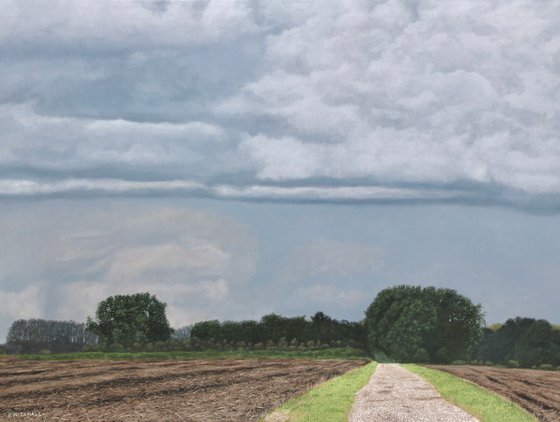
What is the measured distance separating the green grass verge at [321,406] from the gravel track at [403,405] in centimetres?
46

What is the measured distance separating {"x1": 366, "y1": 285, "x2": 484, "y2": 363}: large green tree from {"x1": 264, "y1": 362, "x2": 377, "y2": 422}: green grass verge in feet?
192

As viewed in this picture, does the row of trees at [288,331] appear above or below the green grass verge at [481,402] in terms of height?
above

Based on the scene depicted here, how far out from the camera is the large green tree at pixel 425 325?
314 feet

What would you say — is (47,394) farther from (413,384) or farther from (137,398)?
(413,384)

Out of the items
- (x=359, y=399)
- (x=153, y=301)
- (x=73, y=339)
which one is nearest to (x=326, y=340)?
(x=153, y=301)

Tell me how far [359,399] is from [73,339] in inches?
4427

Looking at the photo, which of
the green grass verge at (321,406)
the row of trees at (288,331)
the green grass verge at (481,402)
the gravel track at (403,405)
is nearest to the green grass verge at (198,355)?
the row of trees at (288,331)

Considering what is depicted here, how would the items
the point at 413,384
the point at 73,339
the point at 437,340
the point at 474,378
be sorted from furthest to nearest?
the point at 73,339, the point at 437,340, the point at 474,378, the point at 413,384

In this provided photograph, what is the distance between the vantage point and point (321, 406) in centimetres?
2945

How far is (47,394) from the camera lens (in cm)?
3384

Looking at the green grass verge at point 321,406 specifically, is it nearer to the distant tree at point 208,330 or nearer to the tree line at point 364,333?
the tree line at point 364,333

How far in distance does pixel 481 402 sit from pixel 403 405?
12.2 ft

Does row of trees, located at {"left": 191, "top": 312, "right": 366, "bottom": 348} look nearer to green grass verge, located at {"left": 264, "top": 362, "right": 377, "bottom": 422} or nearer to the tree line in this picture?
the tree line

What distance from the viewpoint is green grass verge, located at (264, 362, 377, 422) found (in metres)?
26.7
